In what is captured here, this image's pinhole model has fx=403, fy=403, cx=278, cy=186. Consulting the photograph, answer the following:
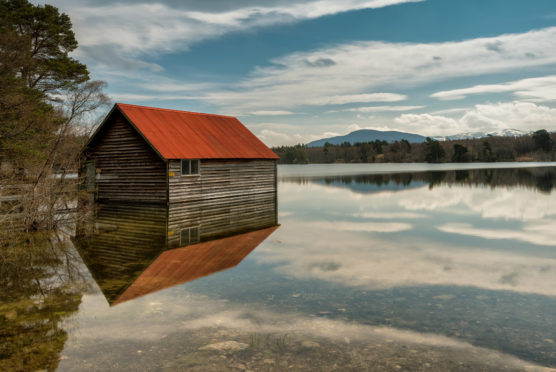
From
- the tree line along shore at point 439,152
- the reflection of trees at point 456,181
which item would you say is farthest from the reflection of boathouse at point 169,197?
the tree line along shore at point 439,152

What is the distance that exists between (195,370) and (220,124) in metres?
29.4

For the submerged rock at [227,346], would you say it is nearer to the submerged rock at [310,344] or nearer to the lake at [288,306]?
the lake at [288,306]

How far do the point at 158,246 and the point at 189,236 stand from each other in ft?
6.44

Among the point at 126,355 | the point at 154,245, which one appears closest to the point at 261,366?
the point at 126,355

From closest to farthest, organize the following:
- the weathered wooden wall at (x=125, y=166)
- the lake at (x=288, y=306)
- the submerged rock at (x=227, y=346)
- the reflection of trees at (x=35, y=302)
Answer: the lake at (x=288, y=306) → the reflection of trees at (x=35, y=302) → the submerged rock at (x=227, y=346) → the weathered wooden wall at (x=125, y=166)

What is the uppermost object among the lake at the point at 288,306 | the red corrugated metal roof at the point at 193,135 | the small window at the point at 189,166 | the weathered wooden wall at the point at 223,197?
the red corrugated metal roof at the point at 193,135

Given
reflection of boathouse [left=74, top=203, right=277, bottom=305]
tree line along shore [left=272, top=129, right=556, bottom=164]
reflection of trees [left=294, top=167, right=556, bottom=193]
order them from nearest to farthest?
reflection of boathouse [left=74, top=203, right=277, bottom=305] → reflection of trees [left=294, top=167, right=556, bottom=193] → tree line along shore [left=272, top=129, right=556, bottom=164]

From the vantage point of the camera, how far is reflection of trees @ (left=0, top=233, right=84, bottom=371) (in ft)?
18.9

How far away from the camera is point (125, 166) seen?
88.7 ft

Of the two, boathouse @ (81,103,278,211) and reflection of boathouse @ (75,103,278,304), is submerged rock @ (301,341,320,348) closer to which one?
reflection of boathouse @ (75,103,278,304)

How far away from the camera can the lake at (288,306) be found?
5.62 meters

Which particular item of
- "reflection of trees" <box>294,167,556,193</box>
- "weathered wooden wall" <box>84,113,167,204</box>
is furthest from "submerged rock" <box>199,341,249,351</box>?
"reflection of trees" <box>294,167,556,193</box>

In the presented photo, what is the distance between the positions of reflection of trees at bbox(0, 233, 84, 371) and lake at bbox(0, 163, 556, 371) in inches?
1.5

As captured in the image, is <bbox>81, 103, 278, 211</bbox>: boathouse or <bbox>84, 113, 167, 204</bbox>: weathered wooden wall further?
<bbox>84, 113, 167, 204</bbox>: weathered wooden wall
